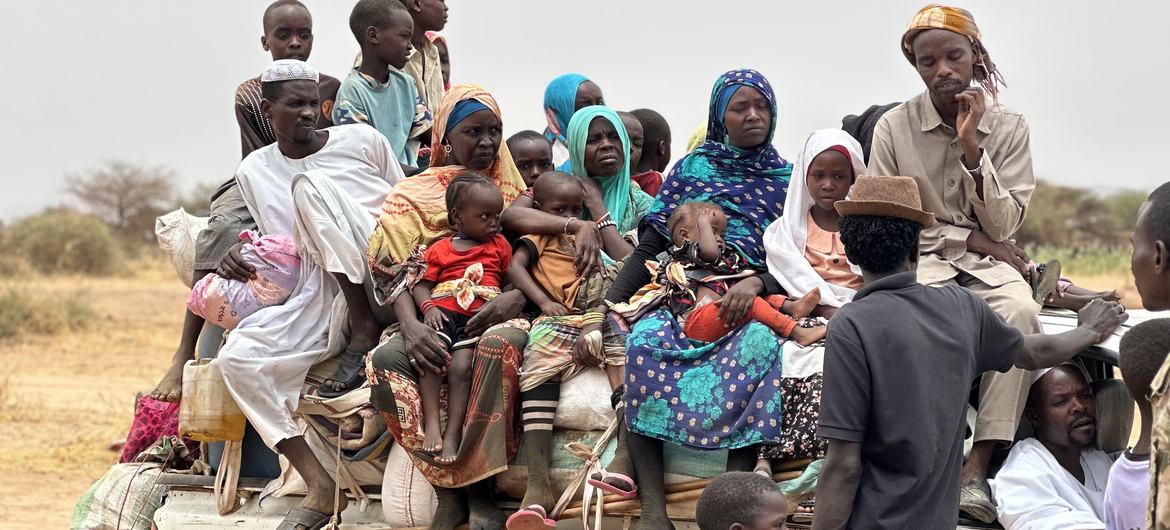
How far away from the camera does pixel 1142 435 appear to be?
458cm

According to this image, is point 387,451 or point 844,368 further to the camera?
point 387,451

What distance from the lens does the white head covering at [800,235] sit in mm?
5637

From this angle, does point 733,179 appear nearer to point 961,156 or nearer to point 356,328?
point 961,156

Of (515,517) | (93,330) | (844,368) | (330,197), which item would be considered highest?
(330,197)

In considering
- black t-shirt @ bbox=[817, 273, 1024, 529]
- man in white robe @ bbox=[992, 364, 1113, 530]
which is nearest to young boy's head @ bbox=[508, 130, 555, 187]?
man in white robe @ bbox=[992, 364, 1113, 530]

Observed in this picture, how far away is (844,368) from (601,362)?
69.4 inches

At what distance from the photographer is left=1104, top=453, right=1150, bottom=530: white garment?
4523 millimetres

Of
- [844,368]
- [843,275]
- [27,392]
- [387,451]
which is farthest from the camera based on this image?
[27,392]

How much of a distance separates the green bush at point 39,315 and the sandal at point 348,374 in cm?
1664

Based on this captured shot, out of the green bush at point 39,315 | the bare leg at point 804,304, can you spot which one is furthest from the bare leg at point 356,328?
the green bush at point 39,315

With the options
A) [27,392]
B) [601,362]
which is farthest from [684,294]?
[27,392]

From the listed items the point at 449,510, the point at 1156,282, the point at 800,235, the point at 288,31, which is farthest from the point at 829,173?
the point at 288,31

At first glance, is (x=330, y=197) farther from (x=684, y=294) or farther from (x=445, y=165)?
(x=684, y=294)

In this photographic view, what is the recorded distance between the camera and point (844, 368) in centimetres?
411
